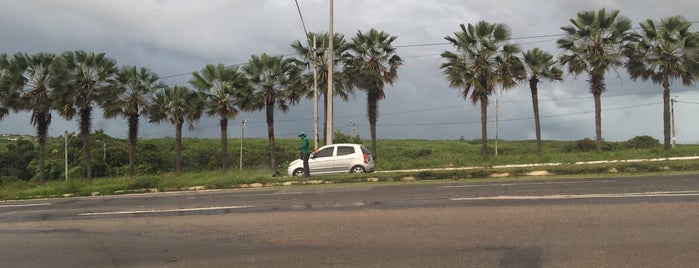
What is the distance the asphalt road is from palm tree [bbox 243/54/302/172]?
26.4 metres

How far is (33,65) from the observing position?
34.5 m

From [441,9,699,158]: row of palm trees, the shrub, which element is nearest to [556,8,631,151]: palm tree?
[441,9,699,158]: row of palm trees

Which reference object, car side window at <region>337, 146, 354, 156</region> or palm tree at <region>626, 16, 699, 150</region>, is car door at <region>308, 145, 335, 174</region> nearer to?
car side window at <region>337, 146, 354, 156</region>

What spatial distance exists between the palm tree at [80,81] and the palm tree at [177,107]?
216 inches

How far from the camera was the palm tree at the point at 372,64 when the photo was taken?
36.8 metres

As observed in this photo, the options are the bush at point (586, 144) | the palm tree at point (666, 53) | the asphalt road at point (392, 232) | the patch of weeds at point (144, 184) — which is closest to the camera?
the asphalt road at point (392, 232)

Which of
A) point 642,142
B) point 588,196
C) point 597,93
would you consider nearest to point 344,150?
point 588,196

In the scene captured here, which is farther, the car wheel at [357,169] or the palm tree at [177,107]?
the palm tree at [177,107]

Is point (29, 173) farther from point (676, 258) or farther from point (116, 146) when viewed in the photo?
point (676, 258)

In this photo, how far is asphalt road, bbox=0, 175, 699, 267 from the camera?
6.41 metres

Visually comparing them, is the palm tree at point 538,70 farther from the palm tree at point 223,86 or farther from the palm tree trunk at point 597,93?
the palm tree at point 223,86

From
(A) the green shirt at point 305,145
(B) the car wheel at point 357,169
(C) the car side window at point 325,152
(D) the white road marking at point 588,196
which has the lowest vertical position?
(D) the white road marking at point 588,196

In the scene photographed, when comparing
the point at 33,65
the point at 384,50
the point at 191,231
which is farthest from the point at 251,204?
the point at 33,65

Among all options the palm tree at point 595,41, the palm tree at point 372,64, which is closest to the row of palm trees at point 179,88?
the palm tree at point 372,64
